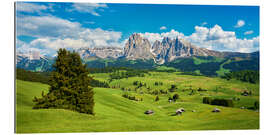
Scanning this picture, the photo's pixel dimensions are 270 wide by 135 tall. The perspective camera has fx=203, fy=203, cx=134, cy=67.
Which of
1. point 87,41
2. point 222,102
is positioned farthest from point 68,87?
point 222,102

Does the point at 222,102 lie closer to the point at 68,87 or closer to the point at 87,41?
the point at 87,41

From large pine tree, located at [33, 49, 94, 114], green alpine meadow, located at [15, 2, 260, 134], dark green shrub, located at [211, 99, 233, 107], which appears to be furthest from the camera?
dark green shrub, located at [211, 99, 233, 107]

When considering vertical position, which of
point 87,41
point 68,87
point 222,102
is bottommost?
point 222,102

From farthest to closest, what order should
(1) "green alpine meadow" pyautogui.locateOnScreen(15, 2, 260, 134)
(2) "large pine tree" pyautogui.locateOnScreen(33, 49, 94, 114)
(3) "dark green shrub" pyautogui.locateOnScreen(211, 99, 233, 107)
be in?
(3) "dark green shrub" pyautogui.locateOnScreen(211, 99, 233, 107)
(2) "large pine tree" pyautogui.locateOnScreen(33, 49, 94, 114)
(1) "green alpine meadow" pyautogui.locateOnScreen(15, 2, 260, 134)

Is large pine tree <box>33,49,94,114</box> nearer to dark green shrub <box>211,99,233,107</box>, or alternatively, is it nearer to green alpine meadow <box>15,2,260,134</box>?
green alpine meadow <box>15,2,260,134</box>

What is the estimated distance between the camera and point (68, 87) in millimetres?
17969

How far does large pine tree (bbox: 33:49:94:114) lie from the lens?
17312mm

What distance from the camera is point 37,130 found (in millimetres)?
15047

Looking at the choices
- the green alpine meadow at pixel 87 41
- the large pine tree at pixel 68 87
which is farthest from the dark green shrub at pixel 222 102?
the large pine tree at pixel 68 87

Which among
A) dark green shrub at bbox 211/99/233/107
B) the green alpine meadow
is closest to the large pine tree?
the green alpine meadow

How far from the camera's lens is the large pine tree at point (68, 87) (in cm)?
1731

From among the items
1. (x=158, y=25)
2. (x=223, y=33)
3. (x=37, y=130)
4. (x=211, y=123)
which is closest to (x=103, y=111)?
(x=37, y=130)

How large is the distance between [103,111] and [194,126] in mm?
9128

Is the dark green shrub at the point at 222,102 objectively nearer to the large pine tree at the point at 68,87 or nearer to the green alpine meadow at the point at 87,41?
the green alpine meadow at the point at 87,41
